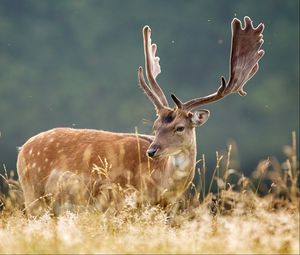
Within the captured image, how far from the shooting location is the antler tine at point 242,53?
693 centimetres

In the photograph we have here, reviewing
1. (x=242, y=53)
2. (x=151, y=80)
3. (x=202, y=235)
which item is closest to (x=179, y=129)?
(x=151, y=80)

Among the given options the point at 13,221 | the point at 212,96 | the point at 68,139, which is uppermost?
the point at 212,96

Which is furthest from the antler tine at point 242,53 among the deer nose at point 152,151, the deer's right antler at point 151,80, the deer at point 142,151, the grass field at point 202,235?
the grass field at point 202,235

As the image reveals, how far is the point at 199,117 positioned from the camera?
21.2 ft

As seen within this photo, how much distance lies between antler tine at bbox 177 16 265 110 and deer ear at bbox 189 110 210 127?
374mm

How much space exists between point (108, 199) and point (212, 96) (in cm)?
141

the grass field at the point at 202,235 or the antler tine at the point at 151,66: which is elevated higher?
the antler tine at the point at 151,66

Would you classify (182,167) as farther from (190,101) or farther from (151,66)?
(151,66)

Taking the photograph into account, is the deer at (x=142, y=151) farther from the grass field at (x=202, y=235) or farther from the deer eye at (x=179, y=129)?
the grass field at (x=202, y=235)

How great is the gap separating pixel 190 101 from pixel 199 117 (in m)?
0.18

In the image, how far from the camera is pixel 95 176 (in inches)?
266

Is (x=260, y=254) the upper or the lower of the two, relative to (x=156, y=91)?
lower

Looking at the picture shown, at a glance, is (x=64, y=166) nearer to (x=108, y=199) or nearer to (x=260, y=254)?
(x=108, y=199)

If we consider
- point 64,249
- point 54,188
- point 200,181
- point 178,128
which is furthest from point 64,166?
point 64,249
